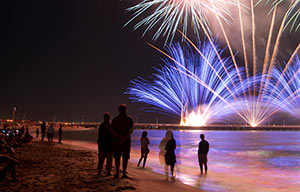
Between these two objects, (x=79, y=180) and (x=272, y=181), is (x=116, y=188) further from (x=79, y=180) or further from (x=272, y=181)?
(x=272, y=181)

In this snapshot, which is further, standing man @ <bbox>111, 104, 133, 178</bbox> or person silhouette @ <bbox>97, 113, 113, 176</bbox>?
person silhouette @ <bbox>97, 113, 113, 176</bbox>

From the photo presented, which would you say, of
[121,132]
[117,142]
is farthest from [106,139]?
[121,132]

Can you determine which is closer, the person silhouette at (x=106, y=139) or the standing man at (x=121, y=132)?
the standing man at (x=121, y=132)

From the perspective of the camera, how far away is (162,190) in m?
6.55

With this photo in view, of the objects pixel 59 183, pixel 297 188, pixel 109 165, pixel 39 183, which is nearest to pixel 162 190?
pixel 109 165

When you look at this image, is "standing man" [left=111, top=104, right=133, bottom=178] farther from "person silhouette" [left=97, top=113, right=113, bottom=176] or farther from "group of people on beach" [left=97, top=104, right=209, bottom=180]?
"person silhouette" [left=97, top=113, right=113, bottom=176]

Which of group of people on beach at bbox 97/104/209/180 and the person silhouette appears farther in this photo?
the person silhouette

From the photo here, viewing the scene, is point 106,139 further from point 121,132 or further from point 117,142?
point 121,132

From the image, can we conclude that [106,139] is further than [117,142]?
Yes

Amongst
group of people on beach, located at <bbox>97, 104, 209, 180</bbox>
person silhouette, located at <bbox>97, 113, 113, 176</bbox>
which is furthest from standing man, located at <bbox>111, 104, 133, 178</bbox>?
person silhouette, located at <bbox>97, 113, 113, 176</bbox>

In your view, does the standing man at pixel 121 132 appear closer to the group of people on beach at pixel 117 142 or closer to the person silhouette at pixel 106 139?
the group of people on beach at pixel 117 142

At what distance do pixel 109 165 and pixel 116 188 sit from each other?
1.45 metres

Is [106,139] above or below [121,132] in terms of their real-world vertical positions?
below

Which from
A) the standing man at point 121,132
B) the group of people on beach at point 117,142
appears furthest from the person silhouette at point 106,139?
the standing man at point 121,132
